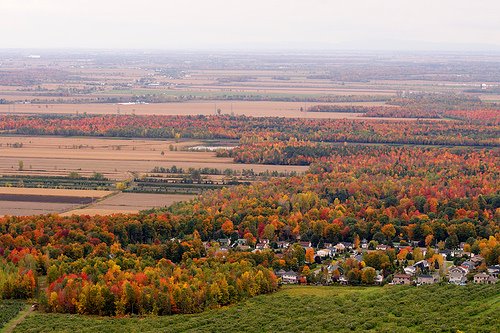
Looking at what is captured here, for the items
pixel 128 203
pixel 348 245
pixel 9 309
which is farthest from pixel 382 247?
pixel 9 309

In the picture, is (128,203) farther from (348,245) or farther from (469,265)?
(469,265)

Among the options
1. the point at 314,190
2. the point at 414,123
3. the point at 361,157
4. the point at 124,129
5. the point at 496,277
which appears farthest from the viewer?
the point at 414,123

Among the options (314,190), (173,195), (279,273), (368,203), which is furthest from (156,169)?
(279,273)

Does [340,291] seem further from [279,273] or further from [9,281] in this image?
[9,281]

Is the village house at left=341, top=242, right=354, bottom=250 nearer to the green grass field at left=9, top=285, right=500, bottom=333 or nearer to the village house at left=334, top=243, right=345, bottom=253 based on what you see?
the village house at left=334, top=243, right=345, bottom=253

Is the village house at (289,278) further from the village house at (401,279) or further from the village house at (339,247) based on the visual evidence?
the village house at (339,247)

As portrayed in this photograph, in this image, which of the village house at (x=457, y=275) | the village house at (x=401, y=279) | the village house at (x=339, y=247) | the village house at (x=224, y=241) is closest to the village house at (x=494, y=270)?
the village house at (x=457, y=275)
